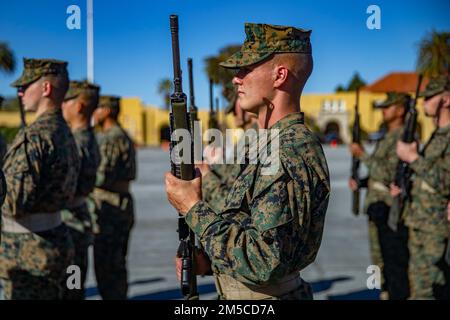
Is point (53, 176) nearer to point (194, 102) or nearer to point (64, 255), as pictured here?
point (64, 255)

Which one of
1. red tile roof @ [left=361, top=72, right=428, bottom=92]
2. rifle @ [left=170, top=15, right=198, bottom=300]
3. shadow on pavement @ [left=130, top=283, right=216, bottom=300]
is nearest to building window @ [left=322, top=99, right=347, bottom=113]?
red tile roof @ [left=361, top=72, right=428, bottom=92]

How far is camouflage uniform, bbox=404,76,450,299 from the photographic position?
14.6 ft

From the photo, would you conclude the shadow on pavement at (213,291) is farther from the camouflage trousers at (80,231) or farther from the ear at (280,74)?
the ear at (280,74)

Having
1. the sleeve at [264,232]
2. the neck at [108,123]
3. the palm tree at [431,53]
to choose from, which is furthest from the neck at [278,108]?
the palm tree at [431,53]

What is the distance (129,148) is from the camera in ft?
19.0

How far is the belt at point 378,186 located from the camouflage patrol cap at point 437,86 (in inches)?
43.4

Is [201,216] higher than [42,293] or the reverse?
higher

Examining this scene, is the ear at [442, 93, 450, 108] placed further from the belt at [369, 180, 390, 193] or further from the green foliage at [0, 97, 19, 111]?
the green foliage at [0, 97, 19, 111]

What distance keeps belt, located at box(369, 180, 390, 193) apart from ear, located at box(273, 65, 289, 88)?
3.47m

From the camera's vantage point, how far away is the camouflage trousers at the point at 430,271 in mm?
4441

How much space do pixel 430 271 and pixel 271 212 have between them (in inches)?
111

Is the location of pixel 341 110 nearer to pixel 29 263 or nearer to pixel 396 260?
pixel 396 260
